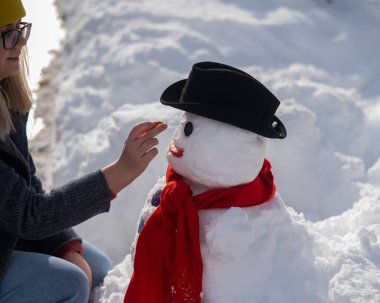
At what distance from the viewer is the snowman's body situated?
190 centimetres

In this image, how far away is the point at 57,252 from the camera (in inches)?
94.4

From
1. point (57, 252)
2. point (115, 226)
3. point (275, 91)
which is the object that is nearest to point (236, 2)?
point (275, 91)

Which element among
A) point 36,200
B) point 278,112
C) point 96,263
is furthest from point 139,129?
point 278,112

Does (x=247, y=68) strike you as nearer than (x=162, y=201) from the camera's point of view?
No

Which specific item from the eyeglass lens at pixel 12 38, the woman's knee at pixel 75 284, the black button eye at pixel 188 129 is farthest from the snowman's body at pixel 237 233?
the eyeglass lens at pixel 12 38

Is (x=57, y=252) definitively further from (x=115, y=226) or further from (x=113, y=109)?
(x=113, y=109)

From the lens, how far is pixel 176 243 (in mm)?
1912

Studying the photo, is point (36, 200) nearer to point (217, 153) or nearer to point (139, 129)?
point (139, 129)

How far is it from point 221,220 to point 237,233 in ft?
0.17

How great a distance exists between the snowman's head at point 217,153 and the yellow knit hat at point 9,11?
58cm

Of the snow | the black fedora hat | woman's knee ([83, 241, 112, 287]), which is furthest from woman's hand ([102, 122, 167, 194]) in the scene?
woman's knee ([83, 241, 112, 287])

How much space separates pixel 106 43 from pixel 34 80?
561mm

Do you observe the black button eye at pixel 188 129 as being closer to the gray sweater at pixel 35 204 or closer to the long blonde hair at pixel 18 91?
the gray sweater at pixel 35 204

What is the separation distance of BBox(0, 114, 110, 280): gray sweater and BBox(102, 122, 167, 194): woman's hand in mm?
65
